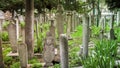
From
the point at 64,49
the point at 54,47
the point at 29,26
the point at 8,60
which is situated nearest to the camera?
the point at 64,49

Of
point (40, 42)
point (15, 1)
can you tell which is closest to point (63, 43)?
point (40, 42)

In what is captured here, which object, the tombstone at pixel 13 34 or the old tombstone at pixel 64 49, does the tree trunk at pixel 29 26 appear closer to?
the tombstone at pixel 13 34

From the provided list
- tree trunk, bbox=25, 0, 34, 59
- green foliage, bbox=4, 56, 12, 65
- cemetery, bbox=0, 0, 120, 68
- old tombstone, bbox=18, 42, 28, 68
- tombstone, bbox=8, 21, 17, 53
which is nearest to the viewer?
cemetery, bbox=0, 0, 120, 68

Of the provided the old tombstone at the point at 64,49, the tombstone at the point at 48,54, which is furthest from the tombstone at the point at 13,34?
the old tombstone at the point at 64,49

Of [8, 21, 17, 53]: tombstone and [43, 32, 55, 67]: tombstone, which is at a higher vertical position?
[8, 21, 17, 53]: tombstone

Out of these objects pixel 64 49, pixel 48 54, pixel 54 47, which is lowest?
pixel 48 54

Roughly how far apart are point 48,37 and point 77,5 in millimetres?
4641

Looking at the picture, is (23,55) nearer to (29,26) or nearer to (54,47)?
(54,47)

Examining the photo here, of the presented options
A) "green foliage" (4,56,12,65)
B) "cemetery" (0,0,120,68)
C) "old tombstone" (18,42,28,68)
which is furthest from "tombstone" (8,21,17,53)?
"old tombstone" (18,42,28,68)

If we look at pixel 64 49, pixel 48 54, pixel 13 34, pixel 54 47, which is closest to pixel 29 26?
pixel 13 34

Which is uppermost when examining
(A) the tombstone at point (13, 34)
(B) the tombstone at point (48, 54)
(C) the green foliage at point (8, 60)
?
(A) the tombstone at point (13, 34)

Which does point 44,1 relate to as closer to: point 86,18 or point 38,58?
point 38,58

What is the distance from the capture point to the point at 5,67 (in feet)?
32.0

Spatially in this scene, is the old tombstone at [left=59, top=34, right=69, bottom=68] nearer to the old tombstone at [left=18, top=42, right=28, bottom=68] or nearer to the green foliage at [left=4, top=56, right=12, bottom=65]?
the old tombstone at [left=18, top=42, right=28, bottom=68]
